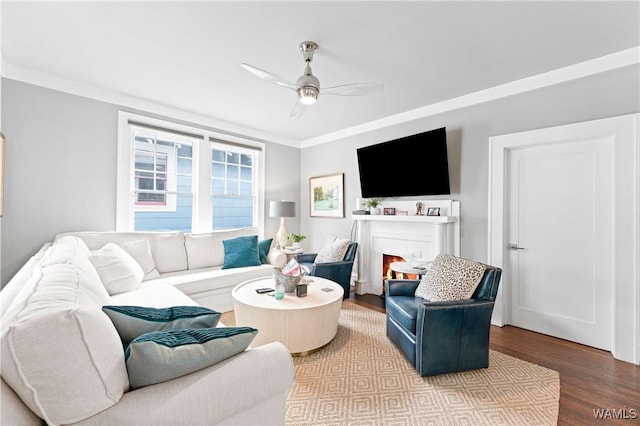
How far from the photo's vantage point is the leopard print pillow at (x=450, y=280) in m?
2.30

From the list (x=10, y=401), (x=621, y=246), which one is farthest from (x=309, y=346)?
(x=621, y=246)

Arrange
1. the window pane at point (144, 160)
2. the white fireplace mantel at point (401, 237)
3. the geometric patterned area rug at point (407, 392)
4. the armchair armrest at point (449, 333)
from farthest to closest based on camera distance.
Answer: the window pane at point (144, 160), the white fireplace mantel at point (401, 237), the armchair armrest at point (449, 333), the geometric patterned area rug at point (407, 392)

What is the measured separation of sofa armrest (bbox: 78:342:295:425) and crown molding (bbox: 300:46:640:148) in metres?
3.42

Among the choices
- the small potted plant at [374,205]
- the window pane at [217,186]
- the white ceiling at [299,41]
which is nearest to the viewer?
the white ceiling at [299,41]

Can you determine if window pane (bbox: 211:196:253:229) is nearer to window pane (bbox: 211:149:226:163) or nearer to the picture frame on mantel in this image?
window pane (bbox: 211:149:226:163)

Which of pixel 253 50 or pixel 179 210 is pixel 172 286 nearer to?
pixel 179 210

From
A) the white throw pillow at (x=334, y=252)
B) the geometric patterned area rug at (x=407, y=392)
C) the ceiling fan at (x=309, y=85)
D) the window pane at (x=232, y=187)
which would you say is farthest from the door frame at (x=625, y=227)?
the window pane at (x=232, y=187)

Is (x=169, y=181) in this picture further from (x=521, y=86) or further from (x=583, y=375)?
(x=583, y=375)

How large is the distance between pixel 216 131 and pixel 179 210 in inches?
52.3

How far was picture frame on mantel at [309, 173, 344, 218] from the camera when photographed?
482 centimetres

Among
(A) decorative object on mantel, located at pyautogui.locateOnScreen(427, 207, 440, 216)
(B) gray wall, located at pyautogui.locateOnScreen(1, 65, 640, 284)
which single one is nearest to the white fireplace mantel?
(A) decorative object on mantel, located at pyautogui.locateOnScreen(427, 207, 440, 216)

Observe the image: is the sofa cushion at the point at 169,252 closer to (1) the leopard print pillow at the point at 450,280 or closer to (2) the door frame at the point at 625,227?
(1) the leopard print pillow at the point at 450,280

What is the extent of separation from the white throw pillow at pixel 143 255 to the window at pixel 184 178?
0.52 m

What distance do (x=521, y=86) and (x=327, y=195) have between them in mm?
3039
